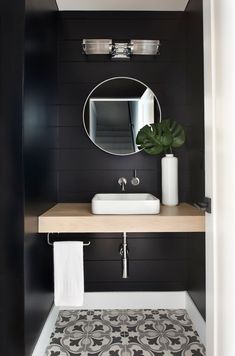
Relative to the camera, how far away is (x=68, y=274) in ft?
5.93

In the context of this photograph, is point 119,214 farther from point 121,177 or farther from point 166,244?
point 166,244

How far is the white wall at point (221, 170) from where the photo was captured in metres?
1.06

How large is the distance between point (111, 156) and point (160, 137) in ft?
1.54

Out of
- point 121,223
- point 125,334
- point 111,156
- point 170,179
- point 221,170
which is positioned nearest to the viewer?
point 221,170

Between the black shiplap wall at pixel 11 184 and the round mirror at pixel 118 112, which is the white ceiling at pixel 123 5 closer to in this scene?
the round mirror at pixel 118 112

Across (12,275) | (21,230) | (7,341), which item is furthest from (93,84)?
(7,341)

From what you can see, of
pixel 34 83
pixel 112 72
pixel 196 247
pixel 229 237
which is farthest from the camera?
pixel 112 72

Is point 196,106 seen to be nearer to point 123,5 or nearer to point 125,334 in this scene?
point 123,5

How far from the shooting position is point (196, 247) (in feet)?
6.88

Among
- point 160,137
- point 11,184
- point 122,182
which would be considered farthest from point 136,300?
point 11,184

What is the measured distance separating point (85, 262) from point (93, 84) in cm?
151

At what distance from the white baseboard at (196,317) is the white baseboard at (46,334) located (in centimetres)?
105

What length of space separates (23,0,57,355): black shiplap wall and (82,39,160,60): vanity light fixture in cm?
30

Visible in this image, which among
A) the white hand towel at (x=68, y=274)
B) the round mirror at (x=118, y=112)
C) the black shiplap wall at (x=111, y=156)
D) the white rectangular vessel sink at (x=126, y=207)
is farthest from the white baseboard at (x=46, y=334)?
the round mirror at (x=118, y=112)
